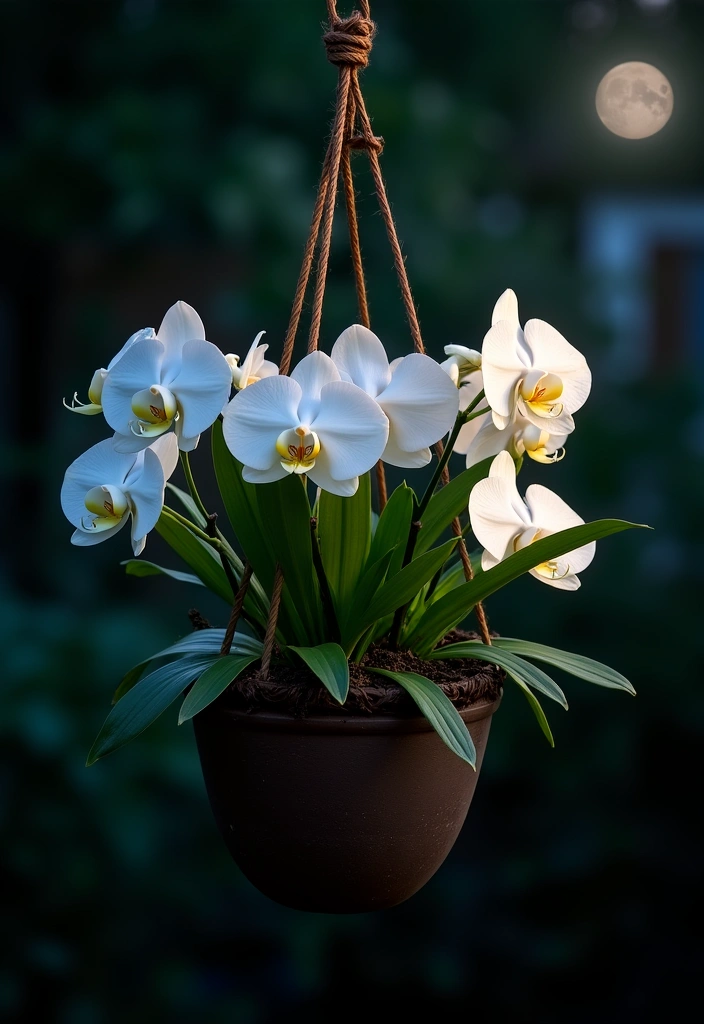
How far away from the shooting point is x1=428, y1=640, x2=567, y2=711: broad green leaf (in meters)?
0.80

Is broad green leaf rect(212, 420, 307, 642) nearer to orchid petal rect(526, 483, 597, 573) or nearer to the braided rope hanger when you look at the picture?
the braided rope hanger

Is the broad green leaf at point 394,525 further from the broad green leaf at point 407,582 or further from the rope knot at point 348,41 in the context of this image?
the rope knot at point 348,41

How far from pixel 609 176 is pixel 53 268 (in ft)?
5.57

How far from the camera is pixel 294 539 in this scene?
0.80 meters

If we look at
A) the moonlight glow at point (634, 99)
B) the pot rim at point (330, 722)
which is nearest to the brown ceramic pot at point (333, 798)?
the pot rim at point (330, 722)

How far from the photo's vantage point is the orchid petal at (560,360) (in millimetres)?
799

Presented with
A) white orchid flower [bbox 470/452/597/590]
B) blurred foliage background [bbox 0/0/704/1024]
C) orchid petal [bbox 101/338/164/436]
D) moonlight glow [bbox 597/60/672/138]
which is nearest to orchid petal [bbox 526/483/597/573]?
white orchid flower [bbox 470/452/597/590]

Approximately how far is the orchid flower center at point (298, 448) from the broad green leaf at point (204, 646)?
0.20 meters

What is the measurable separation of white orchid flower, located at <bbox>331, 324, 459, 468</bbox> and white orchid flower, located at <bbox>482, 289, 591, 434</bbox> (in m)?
0.04

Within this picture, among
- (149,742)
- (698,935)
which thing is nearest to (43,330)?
(149,742)

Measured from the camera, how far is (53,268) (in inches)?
94.7

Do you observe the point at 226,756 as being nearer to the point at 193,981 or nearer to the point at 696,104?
the point at 193,981

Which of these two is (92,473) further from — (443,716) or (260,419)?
(443,716)

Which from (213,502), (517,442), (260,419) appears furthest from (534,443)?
(213,502)
